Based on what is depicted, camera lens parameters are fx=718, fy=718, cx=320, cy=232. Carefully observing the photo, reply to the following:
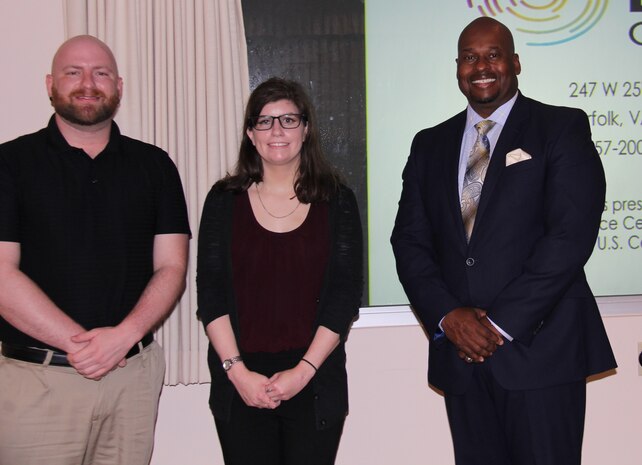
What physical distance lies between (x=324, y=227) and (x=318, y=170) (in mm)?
214

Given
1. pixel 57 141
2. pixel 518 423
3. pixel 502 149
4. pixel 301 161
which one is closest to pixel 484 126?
pixel 502 149

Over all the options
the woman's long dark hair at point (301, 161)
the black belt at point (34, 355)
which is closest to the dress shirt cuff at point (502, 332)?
the woman's long dark hair at point (301, 161)

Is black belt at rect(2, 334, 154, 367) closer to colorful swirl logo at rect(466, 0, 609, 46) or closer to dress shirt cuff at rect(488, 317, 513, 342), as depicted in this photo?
dress shirt cuff at rect(488, 317, 513, 342)

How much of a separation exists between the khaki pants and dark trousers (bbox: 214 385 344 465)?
14.4 inches

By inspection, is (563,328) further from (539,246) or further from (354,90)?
(354,90)

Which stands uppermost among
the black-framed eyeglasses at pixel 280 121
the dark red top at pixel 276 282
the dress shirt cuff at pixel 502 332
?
the black-framed eyeglasses at pixel 280 121

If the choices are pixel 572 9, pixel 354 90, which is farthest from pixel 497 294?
pixel 572 9

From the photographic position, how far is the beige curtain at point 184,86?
326cm

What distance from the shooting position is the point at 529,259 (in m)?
2.39

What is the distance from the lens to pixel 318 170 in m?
2.57

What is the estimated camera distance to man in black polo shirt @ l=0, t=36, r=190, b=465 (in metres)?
2.37

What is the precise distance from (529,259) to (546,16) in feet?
5.90

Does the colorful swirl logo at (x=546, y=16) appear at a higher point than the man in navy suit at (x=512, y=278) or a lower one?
higher

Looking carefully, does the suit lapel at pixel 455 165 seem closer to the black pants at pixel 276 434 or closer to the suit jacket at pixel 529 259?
the suit jacket at pixel 529 259
